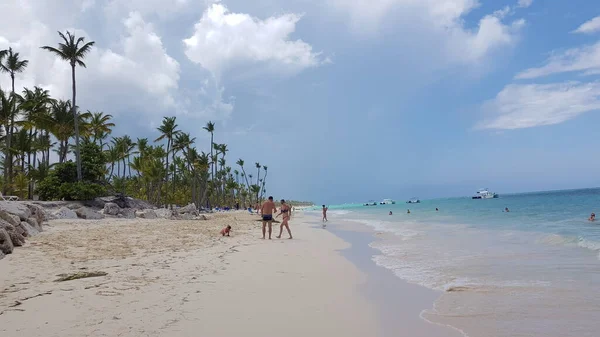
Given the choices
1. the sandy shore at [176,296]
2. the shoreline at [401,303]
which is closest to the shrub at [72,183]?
the sandy shore at [176,296]

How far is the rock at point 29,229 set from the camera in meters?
11.1

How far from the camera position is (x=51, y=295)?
5.02 m

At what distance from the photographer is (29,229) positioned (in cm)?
1156

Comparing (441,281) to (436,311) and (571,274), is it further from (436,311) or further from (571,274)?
(571,274)

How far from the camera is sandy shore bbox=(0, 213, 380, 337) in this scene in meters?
4.06

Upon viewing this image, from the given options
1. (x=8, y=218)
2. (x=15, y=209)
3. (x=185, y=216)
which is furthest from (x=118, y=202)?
(x=8, y=218)

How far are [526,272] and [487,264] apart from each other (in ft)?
3.82

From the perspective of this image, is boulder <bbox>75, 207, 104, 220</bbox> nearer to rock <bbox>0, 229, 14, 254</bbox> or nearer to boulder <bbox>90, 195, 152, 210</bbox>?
boulder <bbox>90, 195, 152, 210</bbox>

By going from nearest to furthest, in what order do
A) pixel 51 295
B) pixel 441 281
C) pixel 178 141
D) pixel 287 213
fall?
pixel 51 295
pixel 441 281
pixel 287 213
pixel 178 141

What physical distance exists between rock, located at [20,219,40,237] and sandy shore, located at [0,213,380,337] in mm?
2265

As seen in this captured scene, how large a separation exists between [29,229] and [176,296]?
928 cm

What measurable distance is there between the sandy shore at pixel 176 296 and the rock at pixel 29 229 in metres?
2.26

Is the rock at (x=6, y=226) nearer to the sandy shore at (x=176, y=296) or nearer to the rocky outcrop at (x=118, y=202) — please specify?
the sandy shore at (x=176, y=296)

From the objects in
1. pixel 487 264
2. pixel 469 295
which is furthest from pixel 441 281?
pixel 487 264
